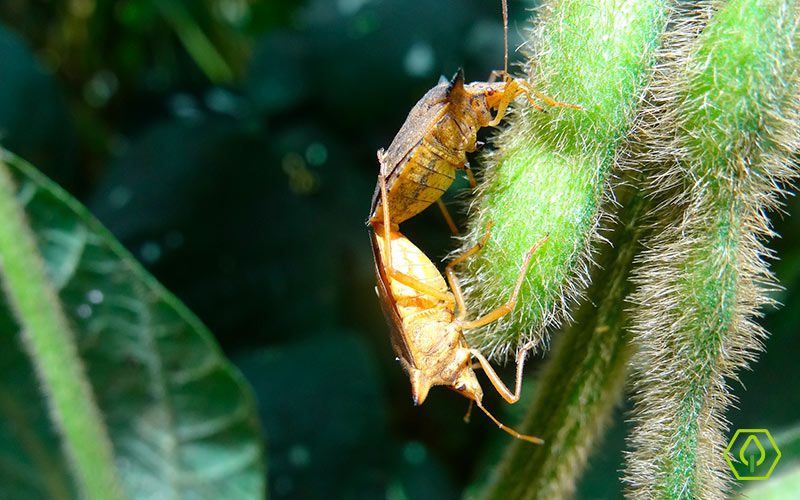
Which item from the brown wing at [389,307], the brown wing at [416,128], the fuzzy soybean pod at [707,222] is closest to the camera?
the fuzzy soybean pod at [707,222]

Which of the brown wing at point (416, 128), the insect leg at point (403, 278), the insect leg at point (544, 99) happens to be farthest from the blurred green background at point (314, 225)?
the insect leg at point (544, 99)

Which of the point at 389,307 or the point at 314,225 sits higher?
the point at 314,225

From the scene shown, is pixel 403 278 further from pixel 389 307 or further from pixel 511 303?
pixel 511 303

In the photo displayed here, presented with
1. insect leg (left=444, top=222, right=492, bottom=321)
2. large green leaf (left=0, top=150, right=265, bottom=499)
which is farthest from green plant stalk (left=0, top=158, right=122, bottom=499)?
insect leg (left=444, top=222, right=492, bottom=321)

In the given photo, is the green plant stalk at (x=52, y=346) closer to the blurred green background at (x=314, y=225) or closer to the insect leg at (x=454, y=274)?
the blurred green background at (x=314, y=225)

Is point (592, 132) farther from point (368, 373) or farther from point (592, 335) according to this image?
point (368, 373)

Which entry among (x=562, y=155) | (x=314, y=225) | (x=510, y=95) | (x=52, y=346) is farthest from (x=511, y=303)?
(x=314, y=225)

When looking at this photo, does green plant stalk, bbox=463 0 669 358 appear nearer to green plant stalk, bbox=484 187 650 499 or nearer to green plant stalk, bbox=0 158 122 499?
green plant stalk, bbox=484 187 650 499
